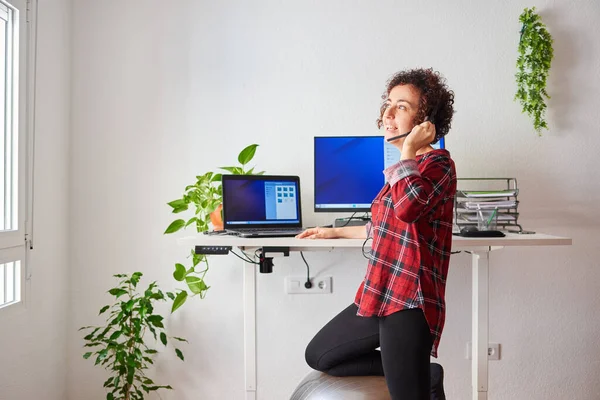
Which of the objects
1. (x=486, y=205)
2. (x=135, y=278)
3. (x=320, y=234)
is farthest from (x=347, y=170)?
(x=135, y=278)

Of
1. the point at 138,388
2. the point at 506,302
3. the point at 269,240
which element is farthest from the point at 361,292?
the point at 138,388

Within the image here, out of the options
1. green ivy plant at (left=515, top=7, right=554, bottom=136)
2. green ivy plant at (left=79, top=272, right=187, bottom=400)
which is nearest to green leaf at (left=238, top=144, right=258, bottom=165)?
green ivy plant at (left=79, top=272, right=187, bottom=400)

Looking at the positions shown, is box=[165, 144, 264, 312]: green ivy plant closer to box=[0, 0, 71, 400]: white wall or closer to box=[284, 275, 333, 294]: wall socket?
box=[284, 275, 333, 294]: wall socket

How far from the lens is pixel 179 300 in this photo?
2303mm

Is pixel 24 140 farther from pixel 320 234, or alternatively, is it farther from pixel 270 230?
pixel 320 234

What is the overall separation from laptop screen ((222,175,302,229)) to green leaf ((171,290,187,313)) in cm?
45

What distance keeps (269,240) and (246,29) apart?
1.21 metres

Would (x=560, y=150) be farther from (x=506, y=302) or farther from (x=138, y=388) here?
(x=138, y=388)

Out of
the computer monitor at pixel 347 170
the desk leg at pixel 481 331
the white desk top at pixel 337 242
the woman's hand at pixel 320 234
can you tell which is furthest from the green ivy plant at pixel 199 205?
the desk leg at pixel 481 331

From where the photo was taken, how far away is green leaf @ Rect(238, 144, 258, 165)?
2.26 metres

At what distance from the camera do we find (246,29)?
2486mm

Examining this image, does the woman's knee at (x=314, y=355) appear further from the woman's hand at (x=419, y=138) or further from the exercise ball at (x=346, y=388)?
the woman's hand at (x=419, y=138)

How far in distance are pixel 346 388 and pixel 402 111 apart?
0.87m

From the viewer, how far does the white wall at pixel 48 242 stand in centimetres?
211
